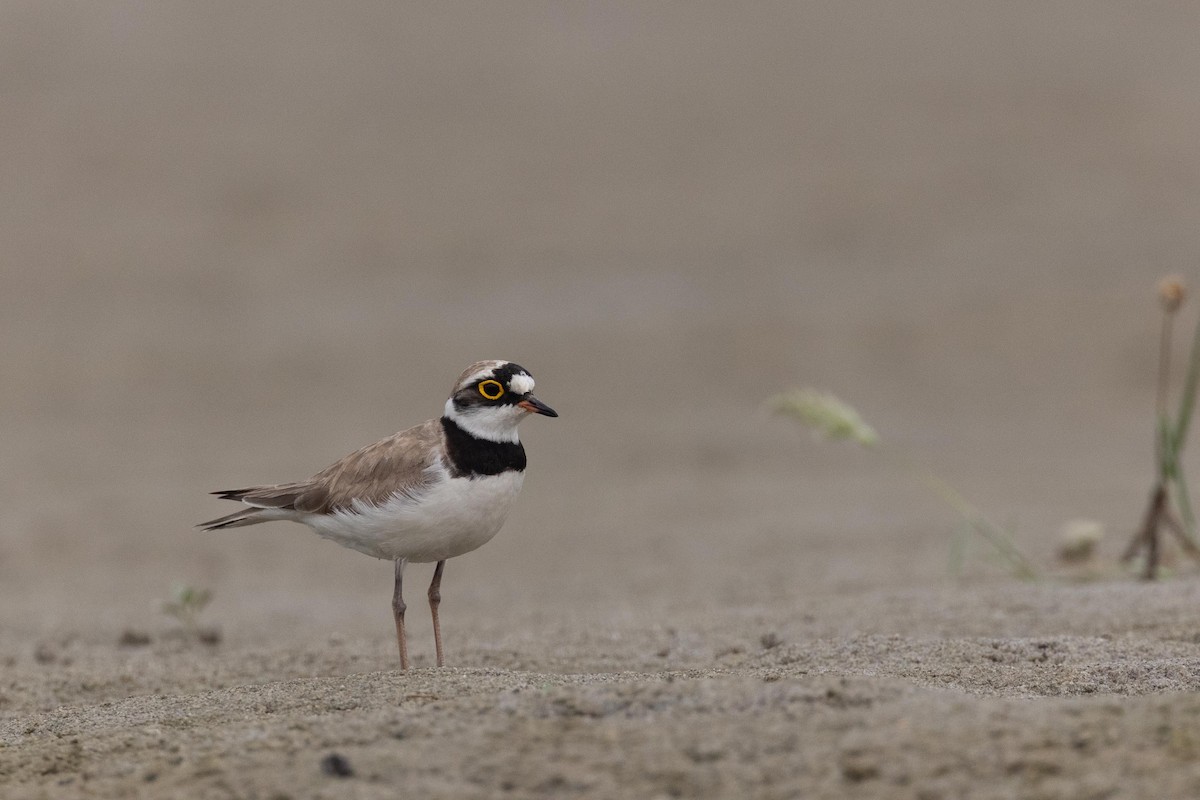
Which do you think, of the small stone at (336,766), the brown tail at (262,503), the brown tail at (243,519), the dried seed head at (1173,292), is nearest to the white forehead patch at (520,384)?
the brown tail at (262,503)

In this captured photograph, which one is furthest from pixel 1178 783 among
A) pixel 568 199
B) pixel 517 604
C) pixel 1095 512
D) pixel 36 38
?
pixel 36 38

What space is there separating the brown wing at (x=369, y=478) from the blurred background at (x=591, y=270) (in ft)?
9.07

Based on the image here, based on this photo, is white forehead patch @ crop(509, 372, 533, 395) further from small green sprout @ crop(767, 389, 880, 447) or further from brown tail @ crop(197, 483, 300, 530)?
small green sprout @ crop(767, 389, 880, 447)

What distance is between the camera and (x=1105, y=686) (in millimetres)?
3676

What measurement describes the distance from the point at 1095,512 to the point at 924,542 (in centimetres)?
171

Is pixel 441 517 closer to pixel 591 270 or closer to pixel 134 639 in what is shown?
pixel 134 639

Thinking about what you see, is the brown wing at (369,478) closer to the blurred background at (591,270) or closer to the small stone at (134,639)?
the small stone at (134,639)

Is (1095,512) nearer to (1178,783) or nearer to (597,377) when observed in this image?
(597,377)

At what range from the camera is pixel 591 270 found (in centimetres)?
1426

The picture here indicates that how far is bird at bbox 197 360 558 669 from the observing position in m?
4.11

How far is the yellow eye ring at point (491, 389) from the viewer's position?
13.8 feet

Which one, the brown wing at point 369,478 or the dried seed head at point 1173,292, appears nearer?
the brown wing at point 369,478

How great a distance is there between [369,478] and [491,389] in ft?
1.59

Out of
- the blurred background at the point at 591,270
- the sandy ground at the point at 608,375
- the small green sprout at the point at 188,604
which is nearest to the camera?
the sandy ground at the point at 608,375
